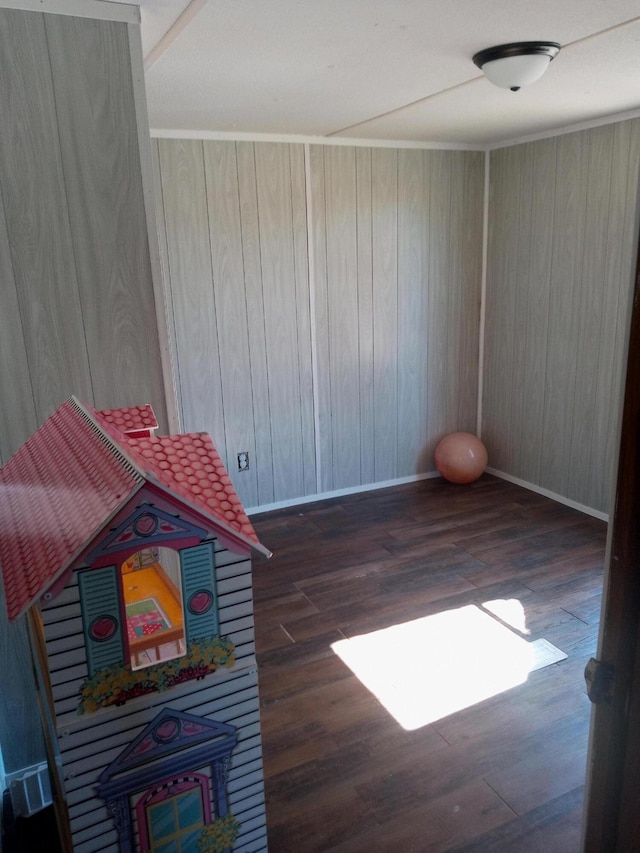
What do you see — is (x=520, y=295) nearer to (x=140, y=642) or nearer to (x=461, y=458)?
(x=461, y=458)

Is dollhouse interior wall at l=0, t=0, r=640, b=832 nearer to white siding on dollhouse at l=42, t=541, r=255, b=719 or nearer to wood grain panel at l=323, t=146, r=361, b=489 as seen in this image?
wood grain panel at l=323, t=146, r=361, b=489

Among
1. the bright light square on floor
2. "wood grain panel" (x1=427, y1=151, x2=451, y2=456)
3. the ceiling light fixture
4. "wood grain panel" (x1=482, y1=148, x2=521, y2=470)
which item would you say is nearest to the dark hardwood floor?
the bright light square on floor

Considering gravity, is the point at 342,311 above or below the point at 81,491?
above

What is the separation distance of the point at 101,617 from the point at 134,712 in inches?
7.4

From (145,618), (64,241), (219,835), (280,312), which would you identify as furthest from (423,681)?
(280,312)

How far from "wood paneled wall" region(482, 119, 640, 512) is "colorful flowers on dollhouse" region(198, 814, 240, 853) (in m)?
2.98

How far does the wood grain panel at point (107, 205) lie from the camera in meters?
1.78

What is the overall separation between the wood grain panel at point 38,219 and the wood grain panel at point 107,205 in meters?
0.03

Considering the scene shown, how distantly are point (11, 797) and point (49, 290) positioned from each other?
5.06ft

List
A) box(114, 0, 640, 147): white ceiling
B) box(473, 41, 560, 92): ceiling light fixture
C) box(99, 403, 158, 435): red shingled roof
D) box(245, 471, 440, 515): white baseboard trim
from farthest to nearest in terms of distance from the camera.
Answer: box(245, 471, 440, 515): white baseboard trim < box(473, 41, 560, 92): ceiling light fixture < box(114, 0, 640, 147): white ceiling < box(99, 403, 158, 435): red shingled roof

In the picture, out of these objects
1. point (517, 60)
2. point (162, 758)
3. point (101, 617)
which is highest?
point (517, 60)

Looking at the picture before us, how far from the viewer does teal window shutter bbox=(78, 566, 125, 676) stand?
3.46ft

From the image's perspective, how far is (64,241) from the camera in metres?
1.85

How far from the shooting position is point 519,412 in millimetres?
4629
